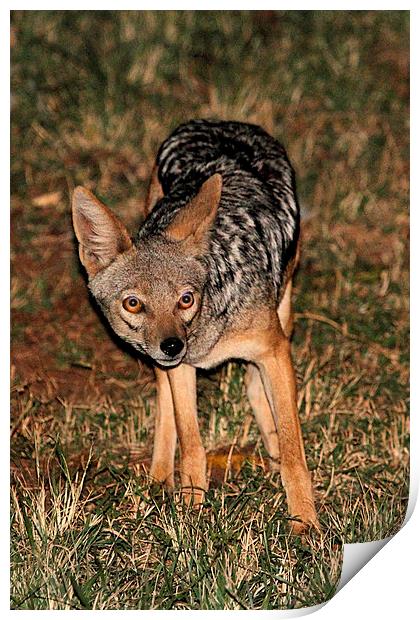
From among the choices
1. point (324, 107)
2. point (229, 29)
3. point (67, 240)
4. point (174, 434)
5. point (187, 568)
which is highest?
point (229, 29)

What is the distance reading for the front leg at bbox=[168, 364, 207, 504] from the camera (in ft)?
25.2

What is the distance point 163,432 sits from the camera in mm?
8297

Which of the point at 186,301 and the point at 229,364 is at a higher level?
the point at 186,301

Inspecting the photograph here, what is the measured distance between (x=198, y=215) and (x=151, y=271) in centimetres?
48

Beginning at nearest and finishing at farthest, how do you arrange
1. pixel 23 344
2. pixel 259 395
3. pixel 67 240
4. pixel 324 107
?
pixel 259 395, pixel 23 344, pixel 67 240, pixel 324 107

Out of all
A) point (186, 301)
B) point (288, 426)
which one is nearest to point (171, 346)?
point (186, 301)

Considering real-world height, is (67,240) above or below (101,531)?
above

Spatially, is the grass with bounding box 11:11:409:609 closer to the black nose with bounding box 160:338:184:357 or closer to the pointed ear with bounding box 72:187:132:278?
the black nose with bounding box 160:338:184:357

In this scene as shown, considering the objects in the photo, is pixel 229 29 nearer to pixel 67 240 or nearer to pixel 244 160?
pixel 67 240

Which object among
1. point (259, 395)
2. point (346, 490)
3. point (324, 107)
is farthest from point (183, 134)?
point (324, 107)

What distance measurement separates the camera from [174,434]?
8336mm

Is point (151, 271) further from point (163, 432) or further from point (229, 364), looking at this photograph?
point (229, 364)

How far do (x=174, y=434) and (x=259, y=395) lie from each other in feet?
2.41

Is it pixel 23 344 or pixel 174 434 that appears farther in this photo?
pixel 23 344
